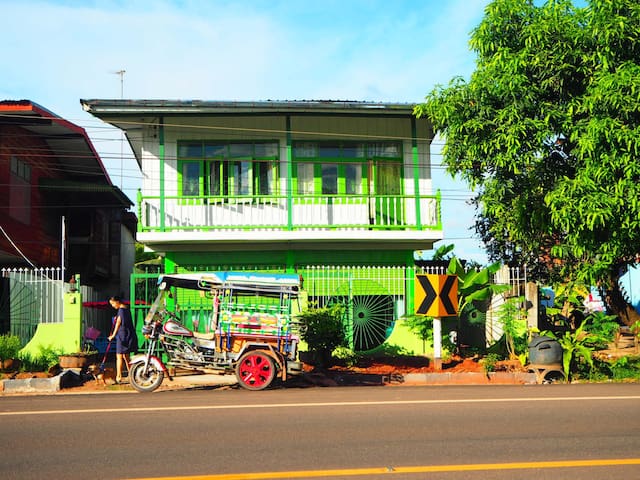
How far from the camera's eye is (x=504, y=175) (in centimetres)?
1531

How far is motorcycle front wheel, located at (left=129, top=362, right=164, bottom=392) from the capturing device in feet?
41.0

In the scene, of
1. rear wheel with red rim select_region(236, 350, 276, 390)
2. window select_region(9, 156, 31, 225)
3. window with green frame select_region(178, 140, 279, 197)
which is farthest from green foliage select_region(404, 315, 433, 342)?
window select_region(9, 156, 31, 225)

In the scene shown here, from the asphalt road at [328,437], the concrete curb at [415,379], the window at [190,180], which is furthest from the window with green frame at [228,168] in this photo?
the asphalt road at [328,437]

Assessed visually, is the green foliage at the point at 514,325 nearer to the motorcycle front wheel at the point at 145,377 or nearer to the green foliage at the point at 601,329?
the green foliage at the point at 601,329

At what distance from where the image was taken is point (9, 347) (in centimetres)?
1477

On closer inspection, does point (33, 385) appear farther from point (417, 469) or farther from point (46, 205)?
point (46, 205)

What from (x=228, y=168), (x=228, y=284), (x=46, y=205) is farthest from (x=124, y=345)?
(x=46, y=205)

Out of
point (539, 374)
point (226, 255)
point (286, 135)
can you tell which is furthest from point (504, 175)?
point (226, 255)

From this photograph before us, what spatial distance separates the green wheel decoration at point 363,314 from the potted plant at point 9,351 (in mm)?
6729

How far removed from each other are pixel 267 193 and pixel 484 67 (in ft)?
22.8

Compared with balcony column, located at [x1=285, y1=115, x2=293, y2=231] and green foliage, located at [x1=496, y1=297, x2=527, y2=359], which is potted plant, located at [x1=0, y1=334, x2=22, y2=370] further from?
green foliage, located at [x1=496, y1=297, x2=527, y2=359]

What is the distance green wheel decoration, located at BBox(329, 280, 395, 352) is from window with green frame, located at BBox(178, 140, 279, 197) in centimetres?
400

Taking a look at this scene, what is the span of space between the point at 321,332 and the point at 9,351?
632 cm

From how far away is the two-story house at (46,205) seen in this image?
15797mm
